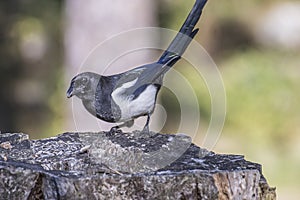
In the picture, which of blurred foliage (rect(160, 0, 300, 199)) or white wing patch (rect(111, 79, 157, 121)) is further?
blurred foliage (rect(160, 0, 300, 199))

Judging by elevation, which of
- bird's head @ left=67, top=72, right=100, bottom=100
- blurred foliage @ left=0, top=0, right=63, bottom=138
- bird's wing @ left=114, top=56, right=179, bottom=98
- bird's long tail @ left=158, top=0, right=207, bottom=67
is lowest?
blurred foliage @ left=0, top=0, right=63, bottom=138

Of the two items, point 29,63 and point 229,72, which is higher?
point 229,72

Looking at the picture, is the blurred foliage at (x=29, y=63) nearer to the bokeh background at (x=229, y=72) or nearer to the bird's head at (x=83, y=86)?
the bokeh background at (x=229, y=72)

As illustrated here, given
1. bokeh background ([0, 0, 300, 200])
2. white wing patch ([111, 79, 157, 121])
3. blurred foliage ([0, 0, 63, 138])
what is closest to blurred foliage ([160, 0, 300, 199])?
bokeh background ([0, 0, 300, 200])

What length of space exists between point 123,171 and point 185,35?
65 centimetres

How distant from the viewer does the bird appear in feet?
9.66

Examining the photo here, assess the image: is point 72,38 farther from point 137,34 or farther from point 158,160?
point 158,160

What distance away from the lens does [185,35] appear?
9.46 feet

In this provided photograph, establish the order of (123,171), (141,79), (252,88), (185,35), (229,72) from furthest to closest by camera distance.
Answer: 1. (229,72)
2. (252,88)
3. (141,79)
4. (185,35)
5. (123,171)

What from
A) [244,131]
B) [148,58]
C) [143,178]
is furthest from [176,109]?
[143,178]

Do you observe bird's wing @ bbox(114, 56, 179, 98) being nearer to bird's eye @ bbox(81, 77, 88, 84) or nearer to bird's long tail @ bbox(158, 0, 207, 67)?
bird's long tail @ bbox(158, 0, 207, 67)

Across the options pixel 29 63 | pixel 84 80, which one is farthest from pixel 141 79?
pixel 29 63

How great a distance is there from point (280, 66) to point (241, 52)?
3.08ft

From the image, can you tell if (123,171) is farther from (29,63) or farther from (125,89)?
(29,63)
